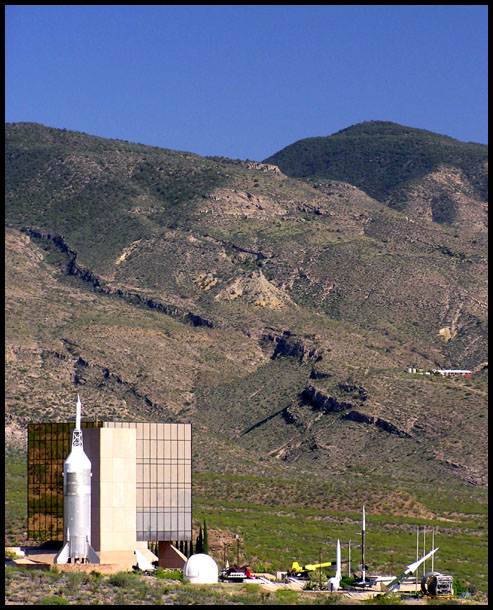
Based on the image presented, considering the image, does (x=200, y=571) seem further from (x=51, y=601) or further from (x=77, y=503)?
(x=51, y=601)

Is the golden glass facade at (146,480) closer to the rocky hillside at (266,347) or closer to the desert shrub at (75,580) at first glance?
the desert shrub at (75,580)

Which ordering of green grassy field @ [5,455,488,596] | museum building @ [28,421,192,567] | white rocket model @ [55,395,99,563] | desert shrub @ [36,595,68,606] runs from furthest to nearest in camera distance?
green grassy field @ [5,455,488,596], museum building @ [28,421,192,567], white rocket model @ [55,395,99,563], desert shrub @ [36,595,68,606]

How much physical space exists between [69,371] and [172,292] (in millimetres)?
34108

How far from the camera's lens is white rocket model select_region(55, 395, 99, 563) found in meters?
72.2

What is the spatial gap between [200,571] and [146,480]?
9.74 m

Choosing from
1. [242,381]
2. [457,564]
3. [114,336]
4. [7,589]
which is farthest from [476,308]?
[7,589]

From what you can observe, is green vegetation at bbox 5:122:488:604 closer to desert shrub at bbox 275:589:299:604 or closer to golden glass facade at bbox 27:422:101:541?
golden glass facade at bbox 27:422:101:541

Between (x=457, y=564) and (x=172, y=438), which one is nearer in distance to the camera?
(x=172, y=438)

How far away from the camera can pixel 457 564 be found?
9681cm

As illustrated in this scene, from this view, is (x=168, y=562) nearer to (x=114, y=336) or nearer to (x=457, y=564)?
(x=457, y=564)

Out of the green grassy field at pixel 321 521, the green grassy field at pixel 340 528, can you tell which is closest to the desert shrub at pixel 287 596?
the green grassy field at pixel 340 528

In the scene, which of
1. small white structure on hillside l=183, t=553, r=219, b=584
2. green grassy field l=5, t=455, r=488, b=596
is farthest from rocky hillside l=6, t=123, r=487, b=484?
small white structure on hillside l=183, t=553, r=219, b=584

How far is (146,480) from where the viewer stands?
259ft

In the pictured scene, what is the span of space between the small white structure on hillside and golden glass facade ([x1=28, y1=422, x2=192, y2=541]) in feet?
28.2
